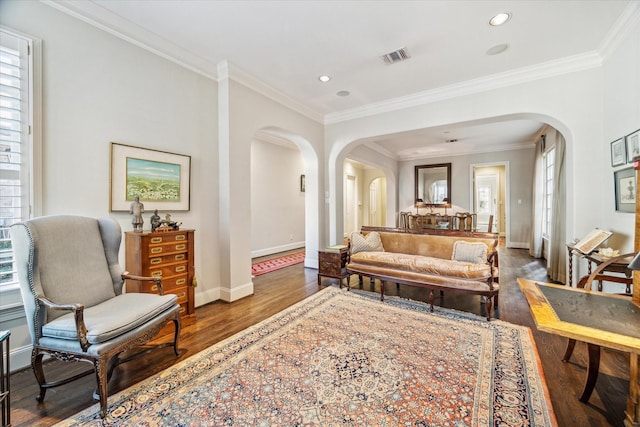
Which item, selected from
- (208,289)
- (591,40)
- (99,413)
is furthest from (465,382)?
(591,40)

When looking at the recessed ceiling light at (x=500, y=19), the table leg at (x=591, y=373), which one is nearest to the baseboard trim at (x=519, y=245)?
the recessed ceiling light at (x=500, y=19)

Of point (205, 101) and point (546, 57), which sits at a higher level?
point (546, 57)

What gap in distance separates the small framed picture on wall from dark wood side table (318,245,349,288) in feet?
10.1

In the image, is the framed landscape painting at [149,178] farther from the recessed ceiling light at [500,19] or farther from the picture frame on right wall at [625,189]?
the picture frame on right wall at [625,189]

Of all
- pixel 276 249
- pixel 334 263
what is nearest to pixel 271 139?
pixel 276 249

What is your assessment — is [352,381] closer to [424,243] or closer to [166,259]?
[166,259]

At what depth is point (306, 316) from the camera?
9.10 feet

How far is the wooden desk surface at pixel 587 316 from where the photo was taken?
110 centimetres

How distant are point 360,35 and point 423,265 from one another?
2630 mm

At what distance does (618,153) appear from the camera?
2.55 m

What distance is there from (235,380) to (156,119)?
2.65m

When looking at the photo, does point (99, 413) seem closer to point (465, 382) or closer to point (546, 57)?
point (465, 382)

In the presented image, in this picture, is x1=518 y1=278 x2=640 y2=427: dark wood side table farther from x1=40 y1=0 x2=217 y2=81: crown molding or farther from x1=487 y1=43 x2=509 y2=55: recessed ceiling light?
x1=40 y1=0 x2=217 y2=81: crown molding

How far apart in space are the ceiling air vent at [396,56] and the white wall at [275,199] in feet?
12.1
